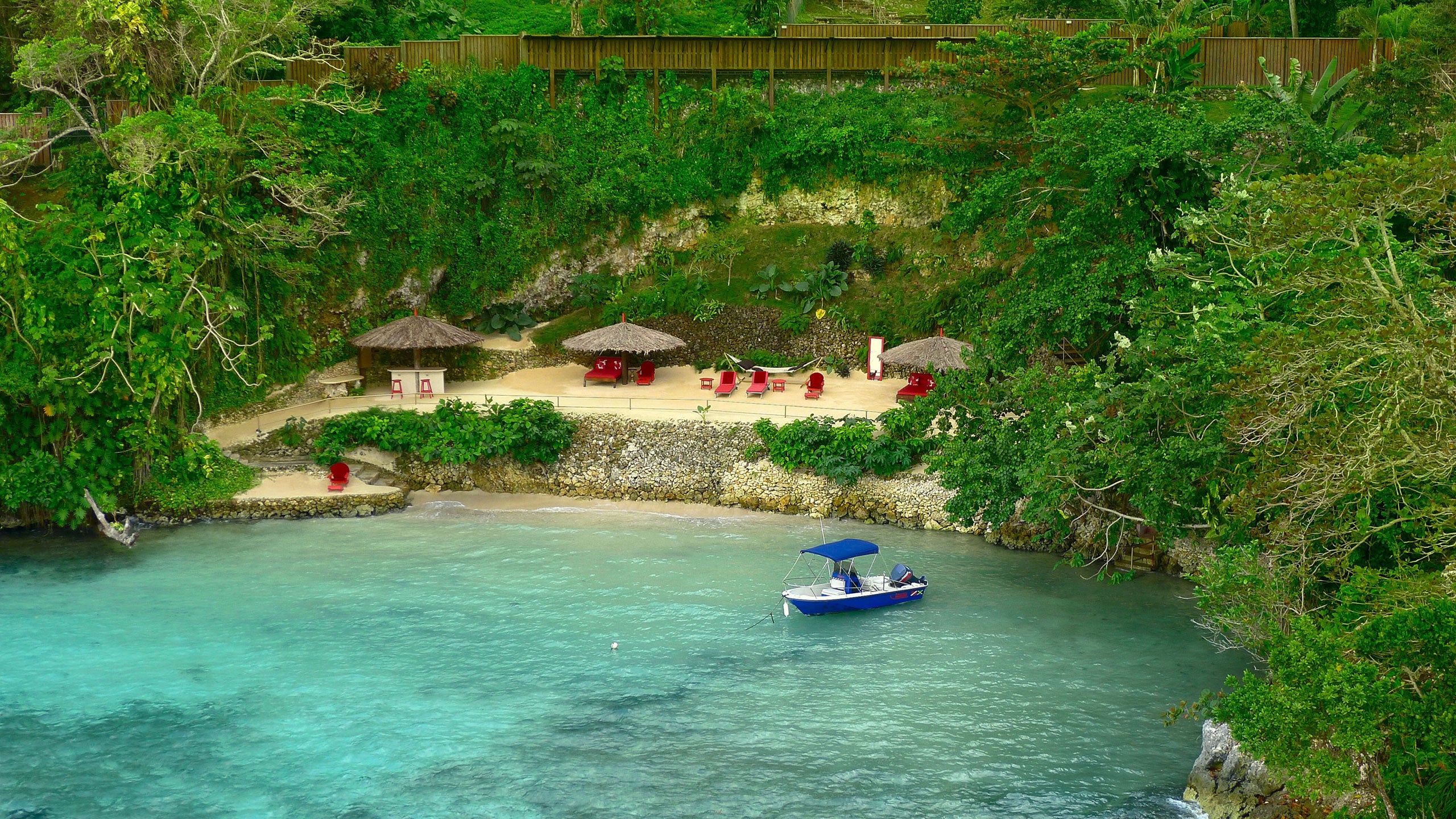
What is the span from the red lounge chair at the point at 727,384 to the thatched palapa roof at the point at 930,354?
182 inches

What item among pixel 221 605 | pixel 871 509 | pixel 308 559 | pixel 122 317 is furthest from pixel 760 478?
pixel 122 317

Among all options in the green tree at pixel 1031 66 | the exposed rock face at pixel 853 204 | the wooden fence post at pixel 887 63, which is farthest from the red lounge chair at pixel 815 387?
the wooden fence post at pixel 887 63

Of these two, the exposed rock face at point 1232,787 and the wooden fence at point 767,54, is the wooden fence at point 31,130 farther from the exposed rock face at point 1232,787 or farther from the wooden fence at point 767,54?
the exposed rock face at point 1232,787

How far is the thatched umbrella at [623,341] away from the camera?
3434 centimetres

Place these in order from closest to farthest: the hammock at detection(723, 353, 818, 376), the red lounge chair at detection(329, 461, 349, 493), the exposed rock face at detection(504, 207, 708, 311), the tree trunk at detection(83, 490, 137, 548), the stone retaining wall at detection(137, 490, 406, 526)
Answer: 1. the tree trunk at detection(83, 490, 137, 548)
2. the stone retaining wall at detection(137, 490, 406, 526)
3. the red lounge chair at detection(329, 461, 349, 493)
4. the hammock at detection(723, 353, 818, 376)
5. the exposed rock face at detection(504, 207, 708, 311)

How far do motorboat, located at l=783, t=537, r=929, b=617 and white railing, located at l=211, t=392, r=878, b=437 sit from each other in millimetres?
7202

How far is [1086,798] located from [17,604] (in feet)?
70.9

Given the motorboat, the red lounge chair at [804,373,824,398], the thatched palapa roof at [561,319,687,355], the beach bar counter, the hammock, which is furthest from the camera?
the hammock

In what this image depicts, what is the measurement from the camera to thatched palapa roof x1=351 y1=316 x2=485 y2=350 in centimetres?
3409

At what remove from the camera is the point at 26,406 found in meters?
28.1

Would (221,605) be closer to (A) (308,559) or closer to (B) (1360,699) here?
(A) (308,559)

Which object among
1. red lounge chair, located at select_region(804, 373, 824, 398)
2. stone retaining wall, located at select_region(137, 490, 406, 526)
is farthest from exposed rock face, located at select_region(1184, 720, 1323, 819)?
stone retaining wall, located at select_region(137, 490, 406, 526)

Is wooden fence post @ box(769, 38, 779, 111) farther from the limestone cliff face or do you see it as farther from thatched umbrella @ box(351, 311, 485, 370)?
thatched umbrella @ box(351, 311, 485, 370)

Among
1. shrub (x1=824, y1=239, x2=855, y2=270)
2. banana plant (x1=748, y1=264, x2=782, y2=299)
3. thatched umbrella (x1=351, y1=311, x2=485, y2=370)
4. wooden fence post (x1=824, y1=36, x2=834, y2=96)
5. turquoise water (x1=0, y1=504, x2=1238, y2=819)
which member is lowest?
turquoise water (x1=0, y1=504, x2=1238, y2=819)
